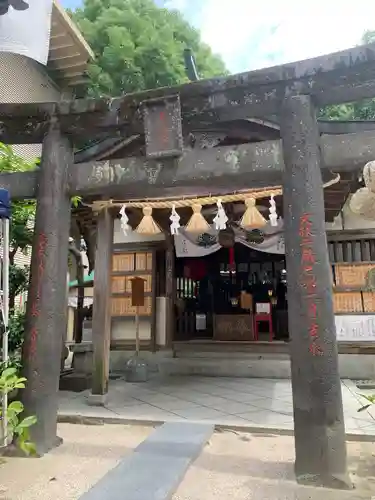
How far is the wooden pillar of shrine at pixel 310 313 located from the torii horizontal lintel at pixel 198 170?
0.23 meters

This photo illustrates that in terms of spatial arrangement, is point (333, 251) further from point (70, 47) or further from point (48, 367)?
point (70, 47)

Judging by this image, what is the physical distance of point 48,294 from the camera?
4.84m

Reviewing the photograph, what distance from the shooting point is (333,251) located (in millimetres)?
10039

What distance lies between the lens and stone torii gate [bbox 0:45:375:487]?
12.9 ft

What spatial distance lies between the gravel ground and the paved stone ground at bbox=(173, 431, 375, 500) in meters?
1.01

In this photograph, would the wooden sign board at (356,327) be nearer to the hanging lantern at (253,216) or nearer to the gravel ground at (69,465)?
the hanging lantern at (253,216)

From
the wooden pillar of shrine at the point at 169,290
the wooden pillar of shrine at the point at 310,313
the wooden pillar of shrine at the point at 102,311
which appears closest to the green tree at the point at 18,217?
the wooden pillar of shrine at the point at 102,311

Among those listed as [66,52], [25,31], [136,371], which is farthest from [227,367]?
[66,52]

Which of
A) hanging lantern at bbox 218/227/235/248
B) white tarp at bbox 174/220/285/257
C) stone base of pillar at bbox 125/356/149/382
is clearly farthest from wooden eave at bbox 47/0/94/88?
stone base of pillar at bbox 125/356/149/382

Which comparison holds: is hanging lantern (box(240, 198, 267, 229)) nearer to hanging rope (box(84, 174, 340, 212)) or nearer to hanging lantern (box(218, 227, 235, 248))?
hanging rope (box(84, 174, 340, 212))

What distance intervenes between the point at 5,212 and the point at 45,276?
3.12ft

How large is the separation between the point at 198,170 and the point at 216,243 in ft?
18.9

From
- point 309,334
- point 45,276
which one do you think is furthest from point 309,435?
point 45,276

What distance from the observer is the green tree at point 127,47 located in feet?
51.4
